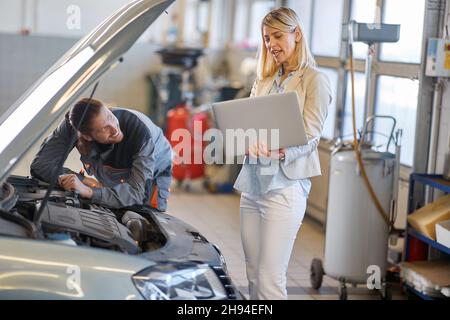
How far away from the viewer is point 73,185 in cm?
305

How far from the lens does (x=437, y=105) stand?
4758mm

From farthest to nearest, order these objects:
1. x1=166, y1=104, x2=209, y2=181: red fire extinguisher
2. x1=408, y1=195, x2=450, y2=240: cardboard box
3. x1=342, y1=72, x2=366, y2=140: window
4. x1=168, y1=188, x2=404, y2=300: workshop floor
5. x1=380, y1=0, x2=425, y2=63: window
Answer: x1=166, y1=104, x2=209, y2=181: red fire extinguisher
x1=342, y1=72, x2=366, y2=140: window
x1=380, y1=0, x2=425, y2=63: window
x1=168, y1=188, x2=404, y2=300: workshop floor
x1=408, y1=195, x2=450, y2=240: cardboard box

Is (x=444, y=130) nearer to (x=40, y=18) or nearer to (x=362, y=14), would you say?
(x=362, y=14)

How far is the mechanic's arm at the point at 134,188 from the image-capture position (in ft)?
10.1

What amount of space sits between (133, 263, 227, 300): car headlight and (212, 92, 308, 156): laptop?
1.99ft

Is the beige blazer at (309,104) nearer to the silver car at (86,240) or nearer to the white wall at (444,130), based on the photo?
the silver car at (86,240)

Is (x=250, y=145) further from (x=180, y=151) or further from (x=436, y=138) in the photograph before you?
(x=180, y=151)

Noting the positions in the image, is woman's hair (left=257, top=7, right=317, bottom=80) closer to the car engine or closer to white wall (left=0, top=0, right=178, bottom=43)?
the car engine

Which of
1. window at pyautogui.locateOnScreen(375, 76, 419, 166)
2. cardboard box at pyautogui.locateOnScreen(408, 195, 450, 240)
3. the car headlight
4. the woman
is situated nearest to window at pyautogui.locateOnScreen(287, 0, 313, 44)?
window at pyautogui.locateOnScreen(375, 76, 419, 166)

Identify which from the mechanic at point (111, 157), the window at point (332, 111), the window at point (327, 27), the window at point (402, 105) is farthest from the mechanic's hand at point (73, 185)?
the window at point (327, 27)

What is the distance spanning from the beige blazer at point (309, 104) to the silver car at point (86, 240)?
50 cm

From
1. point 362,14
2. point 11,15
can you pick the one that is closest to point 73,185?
point 362,14

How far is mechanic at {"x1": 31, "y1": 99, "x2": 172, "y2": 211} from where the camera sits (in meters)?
2.93
